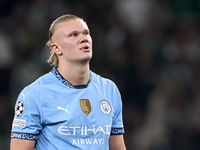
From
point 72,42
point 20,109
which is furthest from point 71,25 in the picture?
point 20,109

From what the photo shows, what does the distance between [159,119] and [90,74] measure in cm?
376

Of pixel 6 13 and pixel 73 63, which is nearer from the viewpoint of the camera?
pixel 73 63

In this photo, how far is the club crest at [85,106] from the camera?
3.29 metres

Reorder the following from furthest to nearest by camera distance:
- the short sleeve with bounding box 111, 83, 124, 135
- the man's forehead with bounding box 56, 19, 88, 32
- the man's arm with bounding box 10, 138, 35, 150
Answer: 1. the short sleeve with bounding box 111, 83, 124, 135
2. the man's forehead with bounding box 56, 19, 88, 32
3. the man's arm with bounding box 10, 138, 35, 150

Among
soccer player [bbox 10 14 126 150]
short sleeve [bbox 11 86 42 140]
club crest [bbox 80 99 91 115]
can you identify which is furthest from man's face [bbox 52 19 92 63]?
short sleeve [bbox 11 86 42 140]

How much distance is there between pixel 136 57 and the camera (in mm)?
7711

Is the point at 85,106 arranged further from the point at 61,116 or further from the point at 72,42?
the point at 72,42

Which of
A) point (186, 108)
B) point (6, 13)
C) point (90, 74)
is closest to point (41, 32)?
point (6, 13)

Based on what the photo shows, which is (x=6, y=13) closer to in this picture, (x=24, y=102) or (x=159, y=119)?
(x=159, y=119)

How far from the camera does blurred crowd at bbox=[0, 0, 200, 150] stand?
7090 millimetres

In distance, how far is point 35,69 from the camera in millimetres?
7188

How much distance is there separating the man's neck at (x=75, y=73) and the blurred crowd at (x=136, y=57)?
3700 mm

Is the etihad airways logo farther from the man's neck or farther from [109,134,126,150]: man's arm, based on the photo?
the man's neck

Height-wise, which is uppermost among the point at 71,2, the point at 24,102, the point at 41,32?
the point at 71,2
